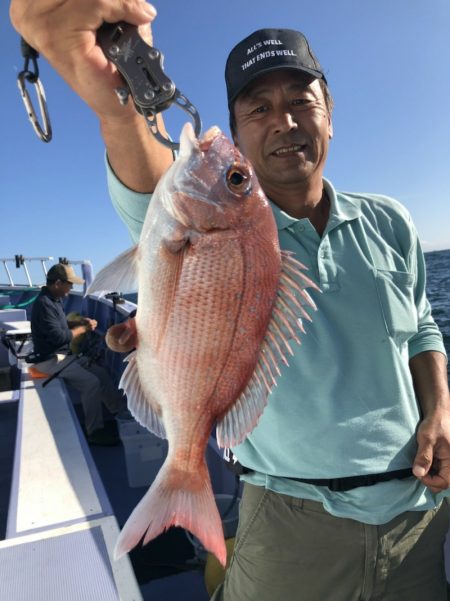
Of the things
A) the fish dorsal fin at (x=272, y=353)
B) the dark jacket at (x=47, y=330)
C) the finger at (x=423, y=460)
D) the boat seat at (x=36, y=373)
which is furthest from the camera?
the dark jacket at (x=47, y=330)

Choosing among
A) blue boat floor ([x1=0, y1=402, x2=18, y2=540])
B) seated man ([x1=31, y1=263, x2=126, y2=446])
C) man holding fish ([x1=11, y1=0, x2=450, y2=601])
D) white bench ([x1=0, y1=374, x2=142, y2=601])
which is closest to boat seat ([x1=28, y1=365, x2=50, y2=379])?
seated man ([x1=31, y1=263, x2=126, y2=446])

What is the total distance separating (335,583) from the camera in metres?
1.58

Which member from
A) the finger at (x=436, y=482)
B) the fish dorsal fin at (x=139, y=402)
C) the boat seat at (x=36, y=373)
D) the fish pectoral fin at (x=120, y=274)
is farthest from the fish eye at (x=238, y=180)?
the boat seat at (x=36, y=373)

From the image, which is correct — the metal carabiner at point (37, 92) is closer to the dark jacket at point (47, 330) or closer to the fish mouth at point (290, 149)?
the fish mouth at point (290, 149)

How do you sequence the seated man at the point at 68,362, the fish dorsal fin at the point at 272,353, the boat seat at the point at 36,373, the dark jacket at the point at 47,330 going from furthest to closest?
the dark jacket at the point at 47,330, the seated man at the point at 68,362, the boat seat at the point at 36,373, the fish dorsal fin at the point at 272,353

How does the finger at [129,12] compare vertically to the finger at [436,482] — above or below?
above

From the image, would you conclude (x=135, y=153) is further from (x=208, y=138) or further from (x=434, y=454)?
(x=434, y=454)

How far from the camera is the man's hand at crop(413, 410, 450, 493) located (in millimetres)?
1559

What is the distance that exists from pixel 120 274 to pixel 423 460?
1306 mm

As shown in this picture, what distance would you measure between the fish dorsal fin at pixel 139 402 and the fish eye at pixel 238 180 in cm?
61

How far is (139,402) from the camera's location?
1263 millimetres

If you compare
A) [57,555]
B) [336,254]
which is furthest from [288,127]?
[57,555]

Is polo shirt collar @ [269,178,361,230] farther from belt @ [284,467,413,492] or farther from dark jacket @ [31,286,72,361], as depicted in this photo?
dark jacket @ [31,286,72,361]

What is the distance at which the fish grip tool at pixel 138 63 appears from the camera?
3.48 ft
